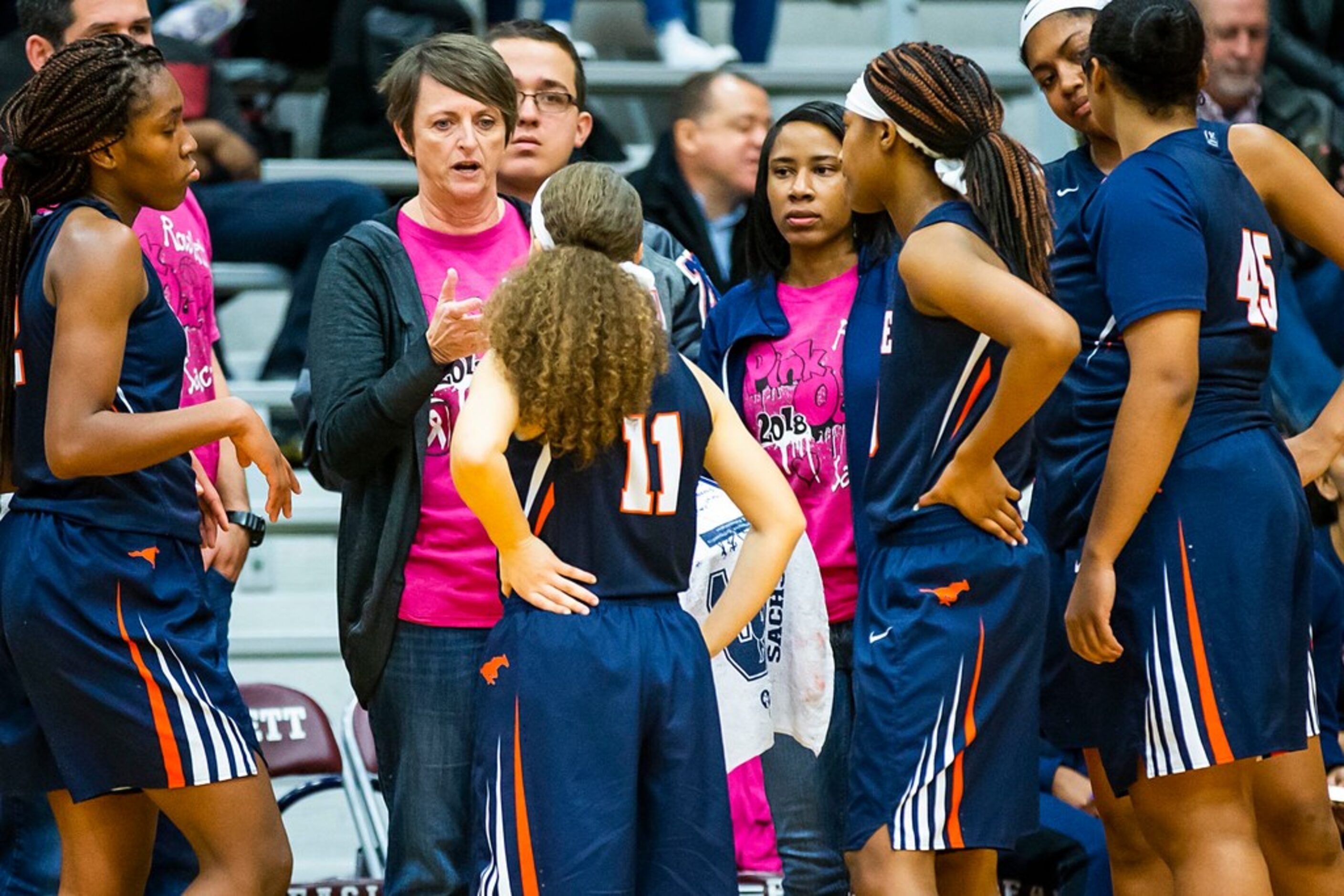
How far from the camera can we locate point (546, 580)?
3115 mm

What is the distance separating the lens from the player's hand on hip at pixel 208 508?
150 inches

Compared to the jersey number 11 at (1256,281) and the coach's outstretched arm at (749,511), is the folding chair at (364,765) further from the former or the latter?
the jersey number 11 at (1256,281)

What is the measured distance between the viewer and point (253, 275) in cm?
638

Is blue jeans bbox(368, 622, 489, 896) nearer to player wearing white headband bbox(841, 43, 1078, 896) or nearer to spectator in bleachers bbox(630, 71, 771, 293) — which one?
player wearing white headband bbox(841, 43, 1078, 896)

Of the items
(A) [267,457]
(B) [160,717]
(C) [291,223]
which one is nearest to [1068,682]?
(A) [267,457]

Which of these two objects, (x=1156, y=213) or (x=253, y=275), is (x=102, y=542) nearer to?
(x=1156, y=213)

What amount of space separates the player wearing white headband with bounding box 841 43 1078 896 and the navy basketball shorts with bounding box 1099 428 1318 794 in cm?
21

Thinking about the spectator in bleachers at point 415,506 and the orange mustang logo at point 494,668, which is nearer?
the orange mustang logo at point 494,668

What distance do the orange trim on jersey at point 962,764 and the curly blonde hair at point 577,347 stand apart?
0.72 meters

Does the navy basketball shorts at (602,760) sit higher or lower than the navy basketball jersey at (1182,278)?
lower

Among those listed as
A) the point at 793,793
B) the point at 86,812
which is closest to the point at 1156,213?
the point at 793,793

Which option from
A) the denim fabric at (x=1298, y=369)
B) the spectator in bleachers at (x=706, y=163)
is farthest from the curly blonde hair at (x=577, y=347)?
the denim fabric at (x=1298, y=369)

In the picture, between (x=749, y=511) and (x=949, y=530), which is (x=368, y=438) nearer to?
(x=749, y=511)

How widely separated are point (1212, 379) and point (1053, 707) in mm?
718
